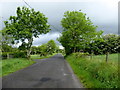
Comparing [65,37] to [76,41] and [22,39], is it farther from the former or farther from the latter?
[22,39]

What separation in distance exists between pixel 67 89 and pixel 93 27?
1231 inches

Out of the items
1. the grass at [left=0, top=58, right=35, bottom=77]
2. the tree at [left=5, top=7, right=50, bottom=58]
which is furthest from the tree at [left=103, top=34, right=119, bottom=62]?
the grass at [left=0, top=58, right=35, bottom=77]

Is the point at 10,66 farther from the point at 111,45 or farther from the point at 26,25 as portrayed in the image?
the point at 111,45

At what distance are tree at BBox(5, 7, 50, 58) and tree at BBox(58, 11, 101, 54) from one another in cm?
1075

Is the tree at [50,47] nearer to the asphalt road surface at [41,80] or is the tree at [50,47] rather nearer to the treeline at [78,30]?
the treeline at [78,30]

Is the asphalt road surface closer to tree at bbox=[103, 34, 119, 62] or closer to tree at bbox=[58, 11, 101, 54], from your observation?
tree at bbox=[58, 11, 101, 54]

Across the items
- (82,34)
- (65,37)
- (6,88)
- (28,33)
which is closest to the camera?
(6,88)

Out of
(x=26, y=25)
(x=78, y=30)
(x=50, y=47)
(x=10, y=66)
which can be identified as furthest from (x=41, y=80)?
(x=50, y=47)

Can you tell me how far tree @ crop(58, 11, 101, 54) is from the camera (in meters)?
34.4

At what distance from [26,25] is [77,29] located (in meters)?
14.8

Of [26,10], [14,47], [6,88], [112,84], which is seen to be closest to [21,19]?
[26,10]

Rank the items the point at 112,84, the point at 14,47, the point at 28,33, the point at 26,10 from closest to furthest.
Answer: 1. the point at 112,84
2. the point at 28,33
3. the point at 26,10
4. the point at 14,47

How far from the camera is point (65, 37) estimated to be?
37188mm

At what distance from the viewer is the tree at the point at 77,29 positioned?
3441 cm
